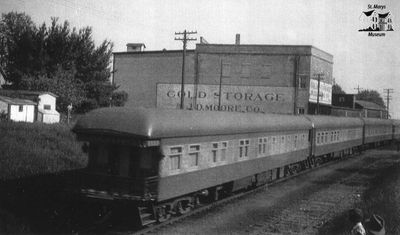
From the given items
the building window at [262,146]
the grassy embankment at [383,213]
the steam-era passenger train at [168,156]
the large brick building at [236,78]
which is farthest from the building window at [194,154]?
the large brick building at [236,78]

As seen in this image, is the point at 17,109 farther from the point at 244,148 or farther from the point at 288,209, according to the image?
the point at 288,209

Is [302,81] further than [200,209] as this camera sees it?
Yes

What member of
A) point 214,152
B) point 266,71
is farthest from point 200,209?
point 266,71

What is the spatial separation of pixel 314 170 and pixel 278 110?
25.9m

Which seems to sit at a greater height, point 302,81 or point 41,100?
point 302,81

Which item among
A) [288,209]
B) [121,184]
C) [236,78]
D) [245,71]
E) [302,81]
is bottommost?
[288,209]

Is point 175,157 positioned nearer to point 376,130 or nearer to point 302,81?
point 376,130

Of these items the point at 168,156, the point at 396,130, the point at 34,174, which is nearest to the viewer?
the point at 168,156

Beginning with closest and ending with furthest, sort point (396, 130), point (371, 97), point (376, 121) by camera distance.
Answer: point (376, 121) < point (396, 130) < point (371, 97)

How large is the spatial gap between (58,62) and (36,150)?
30.0 m

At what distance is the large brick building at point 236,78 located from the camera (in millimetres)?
52125

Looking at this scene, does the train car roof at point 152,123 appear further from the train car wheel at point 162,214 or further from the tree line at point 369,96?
the tree line at point 369,96

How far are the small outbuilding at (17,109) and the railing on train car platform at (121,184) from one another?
90.2 ft

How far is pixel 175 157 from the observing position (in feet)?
41.6
